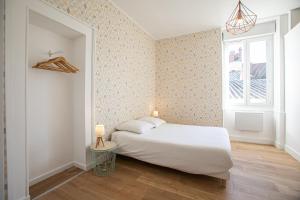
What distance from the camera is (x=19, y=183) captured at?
1.44 metres

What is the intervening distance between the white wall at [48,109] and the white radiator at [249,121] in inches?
148

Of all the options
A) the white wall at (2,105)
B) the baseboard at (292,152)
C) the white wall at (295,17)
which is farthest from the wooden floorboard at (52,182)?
the white wall at (295,17)

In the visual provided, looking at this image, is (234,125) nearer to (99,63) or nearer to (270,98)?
(270,98)

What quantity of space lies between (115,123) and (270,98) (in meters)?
3.71

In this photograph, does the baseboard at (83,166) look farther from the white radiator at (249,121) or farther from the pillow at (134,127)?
the white radiator at (249,121)

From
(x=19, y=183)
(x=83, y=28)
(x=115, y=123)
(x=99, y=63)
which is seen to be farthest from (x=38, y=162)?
(x=83, y=28)

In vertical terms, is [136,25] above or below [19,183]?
above

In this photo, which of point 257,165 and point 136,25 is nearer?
point 257,165

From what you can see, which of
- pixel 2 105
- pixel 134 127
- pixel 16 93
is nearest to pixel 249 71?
pixel 134 127

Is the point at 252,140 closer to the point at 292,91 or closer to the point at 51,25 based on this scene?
the point at 292,91

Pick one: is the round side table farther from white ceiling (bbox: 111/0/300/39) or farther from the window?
the window

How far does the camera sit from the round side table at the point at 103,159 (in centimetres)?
206

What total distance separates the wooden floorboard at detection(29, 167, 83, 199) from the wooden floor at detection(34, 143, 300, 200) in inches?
4.8

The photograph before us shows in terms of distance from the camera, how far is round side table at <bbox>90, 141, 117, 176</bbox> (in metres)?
2.06
